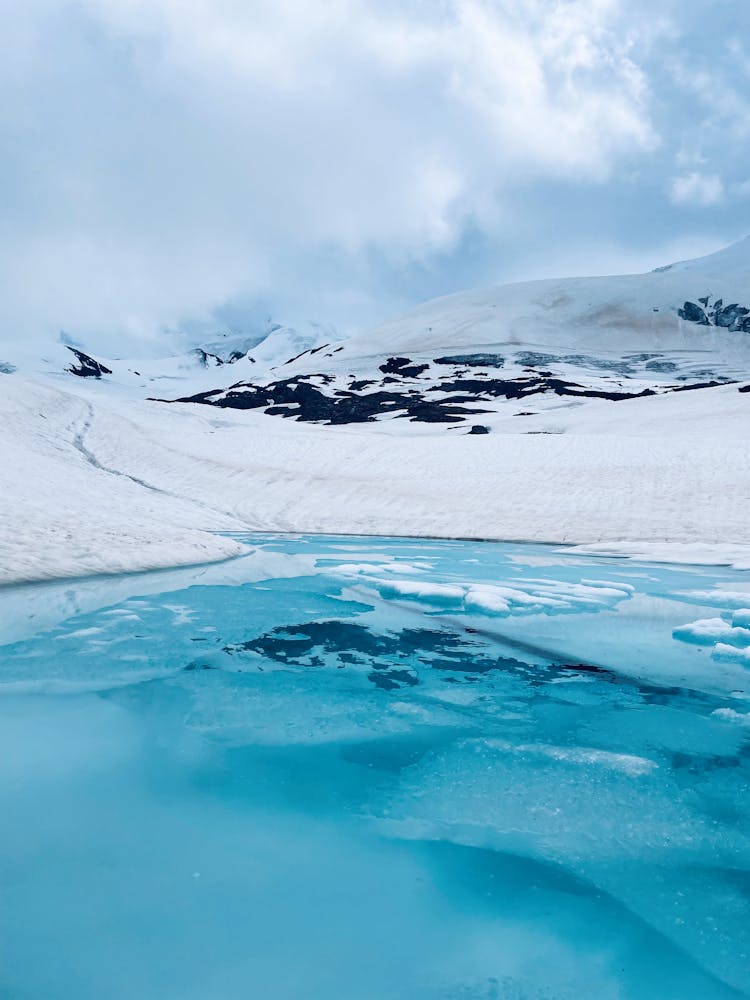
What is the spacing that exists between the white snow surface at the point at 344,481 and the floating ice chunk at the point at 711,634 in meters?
1.51

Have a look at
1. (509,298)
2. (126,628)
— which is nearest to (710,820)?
(126,628)

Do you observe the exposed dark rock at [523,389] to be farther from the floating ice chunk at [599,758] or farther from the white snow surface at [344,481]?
the floating ice chunk at [599,758]

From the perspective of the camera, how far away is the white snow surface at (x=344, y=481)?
33.3 ft

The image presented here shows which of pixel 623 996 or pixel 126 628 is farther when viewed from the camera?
pixel 126 628

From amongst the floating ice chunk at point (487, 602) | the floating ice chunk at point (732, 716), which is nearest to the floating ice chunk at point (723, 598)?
the floating ice chunk at point (487, 602)

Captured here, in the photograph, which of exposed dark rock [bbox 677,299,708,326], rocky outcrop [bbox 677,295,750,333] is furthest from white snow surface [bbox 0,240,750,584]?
exposed dark rock [bbox 677,299,708,326]

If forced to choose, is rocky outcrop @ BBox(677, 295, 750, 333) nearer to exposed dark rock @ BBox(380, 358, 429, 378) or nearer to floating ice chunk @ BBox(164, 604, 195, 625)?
exposed dark rock @ BBox(380, 358, 429, 378)

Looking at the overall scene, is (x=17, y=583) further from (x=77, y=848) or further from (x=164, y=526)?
(x=77, y=848)

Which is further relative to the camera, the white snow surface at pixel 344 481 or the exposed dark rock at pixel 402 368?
the exposed dark rock at pixel 402 368

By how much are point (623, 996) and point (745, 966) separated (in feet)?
1.45

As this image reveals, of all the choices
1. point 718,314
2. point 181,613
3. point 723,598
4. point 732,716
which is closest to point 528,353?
point 718,314

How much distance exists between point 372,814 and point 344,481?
50.0ft

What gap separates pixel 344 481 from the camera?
17.9 meters

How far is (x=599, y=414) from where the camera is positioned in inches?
1319
